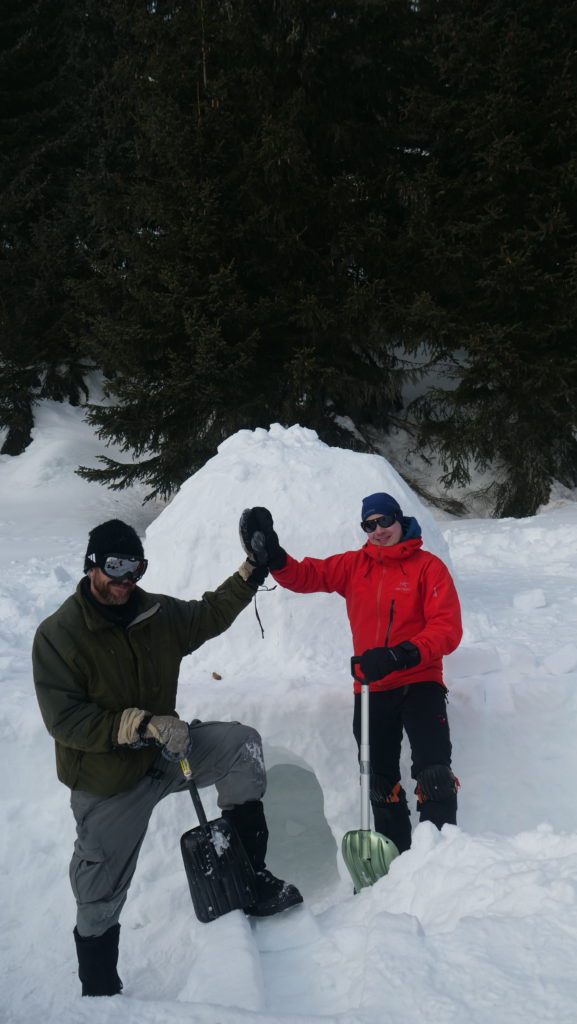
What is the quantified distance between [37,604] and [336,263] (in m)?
6.91

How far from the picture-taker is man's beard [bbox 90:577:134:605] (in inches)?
94.0

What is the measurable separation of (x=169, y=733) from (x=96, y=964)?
77 centimetres

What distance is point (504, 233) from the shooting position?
9.45m

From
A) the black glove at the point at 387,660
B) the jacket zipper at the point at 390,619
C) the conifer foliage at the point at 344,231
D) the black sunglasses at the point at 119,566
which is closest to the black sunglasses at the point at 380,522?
the jacket zipper at the point at 390,619

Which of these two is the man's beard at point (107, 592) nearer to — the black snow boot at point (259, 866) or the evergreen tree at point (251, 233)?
the black snow boot at point (259, 866)

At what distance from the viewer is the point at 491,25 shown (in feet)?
32.4

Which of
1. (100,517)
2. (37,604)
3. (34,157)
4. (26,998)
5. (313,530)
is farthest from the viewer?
(34,157)

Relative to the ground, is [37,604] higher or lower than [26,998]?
higher

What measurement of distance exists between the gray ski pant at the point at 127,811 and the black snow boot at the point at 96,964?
0.03 metres

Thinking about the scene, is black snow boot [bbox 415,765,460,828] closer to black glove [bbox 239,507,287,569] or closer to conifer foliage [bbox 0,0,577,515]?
black glove [bbox 239,507,287,569]

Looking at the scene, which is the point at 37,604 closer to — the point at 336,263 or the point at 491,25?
the point at 336,263

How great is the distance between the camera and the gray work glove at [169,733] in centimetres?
228

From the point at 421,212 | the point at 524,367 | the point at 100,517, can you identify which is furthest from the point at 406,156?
the point at 100,517

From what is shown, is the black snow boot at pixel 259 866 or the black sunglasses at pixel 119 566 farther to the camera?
the black snow boot at pixel 259 866
